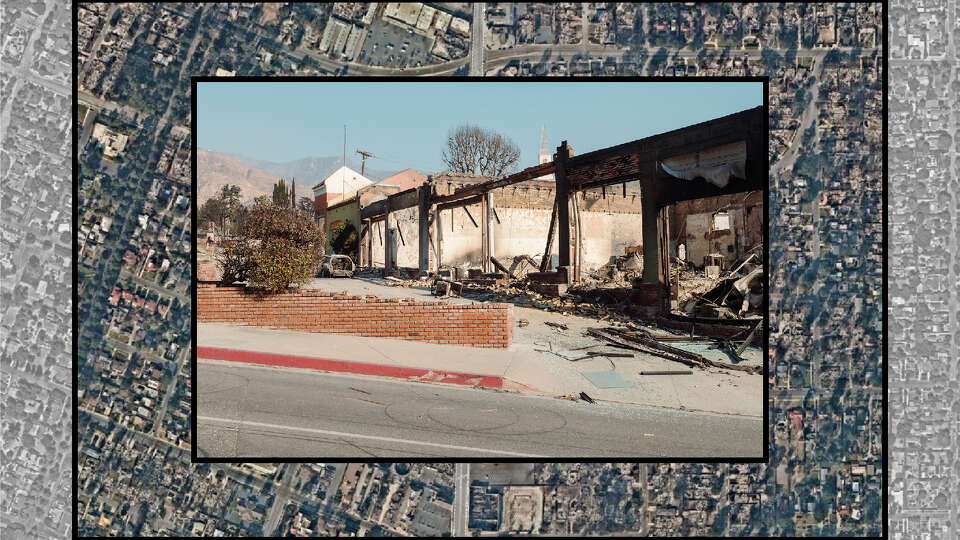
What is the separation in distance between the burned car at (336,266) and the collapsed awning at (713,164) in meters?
5.22

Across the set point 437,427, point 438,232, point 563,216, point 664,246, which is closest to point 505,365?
point 437,427

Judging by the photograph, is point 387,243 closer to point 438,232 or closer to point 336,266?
point 438,232

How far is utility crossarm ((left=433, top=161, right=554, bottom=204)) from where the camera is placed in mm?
11171

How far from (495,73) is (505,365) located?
3089 millimetres

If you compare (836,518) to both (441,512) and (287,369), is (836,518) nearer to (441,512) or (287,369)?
(441,512)

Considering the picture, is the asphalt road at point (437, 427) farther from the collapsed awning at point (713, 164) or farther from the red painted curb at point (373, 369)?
the collapsed awning at point (713, 164)

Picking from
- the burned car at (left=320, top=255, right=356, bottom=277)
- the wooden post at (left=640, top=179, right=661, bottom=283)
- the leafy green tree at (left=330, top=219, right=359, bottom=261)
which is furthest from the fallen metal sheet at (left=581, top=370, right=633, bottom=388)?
the leafy green tree at (left=330, top=219, right=359, bottom=261)

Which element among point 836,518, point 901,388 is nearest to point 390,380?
point 836,518

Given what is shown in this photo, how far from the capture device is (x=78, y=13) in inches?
180

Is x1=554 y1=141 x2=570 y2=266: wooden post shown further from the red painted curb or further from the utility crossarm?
the red painted curb

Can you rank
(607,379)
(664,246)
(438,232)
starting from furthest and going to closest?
(438,232) → (664,246) → (607,379)

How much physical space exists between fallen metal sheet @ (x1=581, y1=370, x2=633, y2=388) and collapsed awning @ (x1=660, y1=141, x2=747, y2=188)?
2.44 m

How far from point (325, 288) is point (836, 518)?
6.02 meters

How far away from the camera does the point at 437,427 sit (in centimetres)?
481
